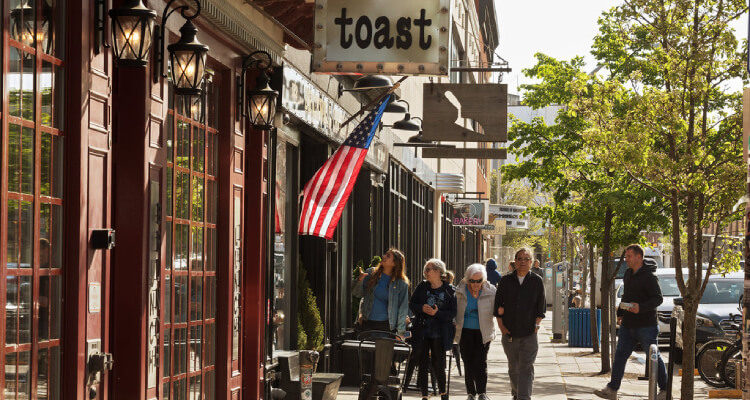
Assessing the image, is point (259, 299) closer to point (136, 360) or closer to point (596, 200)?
point (136, 360)

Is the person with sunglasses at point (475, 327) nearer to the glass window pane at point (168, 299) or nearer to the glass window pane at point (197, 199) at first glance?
the glass window pane at point (197, 199)

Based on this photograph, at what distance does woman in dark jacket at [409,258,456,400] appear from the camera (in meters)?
12.7

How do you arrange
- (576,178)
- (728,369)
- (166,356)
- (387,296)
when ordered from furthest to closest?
(576,178)
(728,369)
(387,296)
(166,356)

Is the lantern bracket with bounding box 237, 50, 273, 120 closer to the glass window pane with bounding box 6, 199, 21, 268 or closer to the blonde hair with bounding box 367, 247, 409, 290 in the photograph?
the blonde hair with bounding box 367, 247, 409, 290

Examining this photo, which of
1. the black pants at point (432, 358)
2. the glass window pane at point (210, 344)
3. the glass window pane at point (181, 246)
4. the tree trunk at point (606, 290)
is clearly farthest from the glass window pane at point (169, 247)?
the tree trunk at point (606, 290)

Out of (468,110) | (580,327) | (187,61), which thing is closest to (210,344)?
(187,61)

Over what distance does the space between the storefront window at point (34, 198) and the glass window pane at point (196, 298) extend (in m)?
2.65

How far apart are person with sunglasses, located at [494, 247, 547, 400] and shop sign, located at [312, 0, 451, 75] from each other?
3.22 m

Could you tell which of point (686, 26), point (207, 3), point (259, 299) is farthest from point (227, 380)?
point (686, 26)

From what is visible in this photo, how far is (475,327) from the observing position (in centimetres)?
1274

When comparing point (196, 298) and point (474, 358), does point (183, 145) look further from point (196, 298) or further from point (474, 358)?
point (474, 358)

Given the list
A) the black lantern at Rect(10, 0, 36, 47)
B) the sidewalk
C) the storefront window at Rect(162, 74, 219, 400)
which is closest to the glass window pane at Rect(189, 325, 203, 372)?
the storefront window at Rect(162, 74, 219, 400)

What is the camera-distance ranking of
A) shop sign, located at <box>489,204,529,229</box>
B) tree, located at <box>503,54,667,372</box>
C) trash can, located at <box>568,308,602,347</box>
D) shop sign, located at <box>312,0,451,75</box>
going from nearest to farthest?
shop sign, located at <box>312,0,451,75</box> < tree, located at <box>503,54,667,372</box> < trash can, located at <box>568,308,602,347</box> < shop sign, located at <box>489,204,529,229</box>

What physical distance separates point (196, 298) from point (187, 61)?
2278 millimetres
